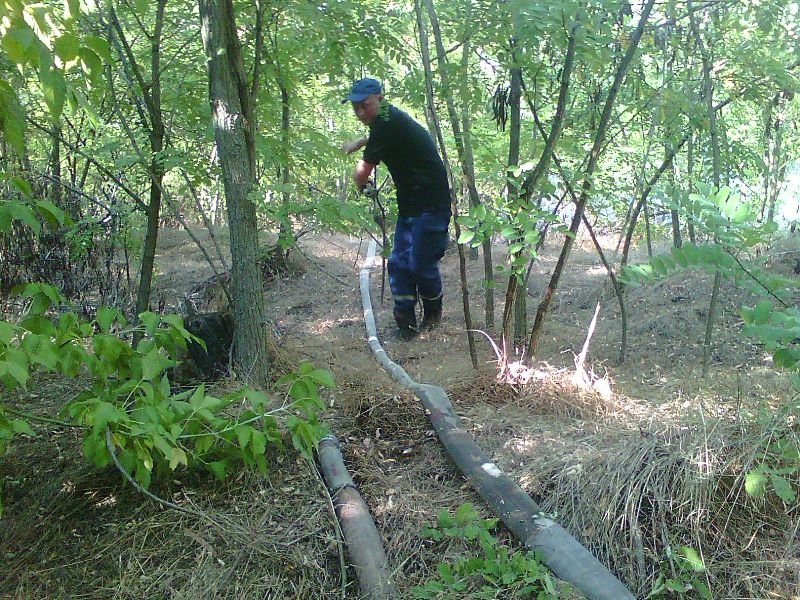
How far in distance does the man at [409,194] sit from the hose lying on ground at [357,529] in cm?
241

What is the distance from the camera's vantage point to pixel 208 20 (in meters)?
3.72

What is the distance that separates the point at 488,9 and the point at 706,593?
329 centimetres

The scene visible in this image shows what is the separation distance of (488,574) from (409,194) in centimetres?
347

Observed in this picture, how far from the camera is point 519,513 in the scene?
2.87 m

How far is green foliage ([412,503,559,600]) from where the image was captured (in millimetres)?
2480

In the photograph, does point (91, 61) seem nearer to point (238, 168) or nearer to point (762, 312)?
point (238, 168)

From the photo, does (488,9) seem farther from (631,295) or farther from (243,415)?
(631,295)

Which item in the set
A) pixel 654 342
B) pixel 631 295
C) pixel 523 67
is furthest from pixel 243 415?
pixel 631 295

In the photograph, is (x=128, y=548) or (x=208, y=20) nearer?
(x=128, y=548)

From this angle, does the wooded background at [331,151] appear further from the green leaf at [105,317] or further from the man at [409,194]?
the man at [409,194]

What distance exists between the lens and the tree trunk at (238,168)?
3.70 m

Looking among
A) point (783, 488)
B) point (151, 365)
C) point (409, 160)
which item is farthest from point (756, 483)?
point (409, 160)

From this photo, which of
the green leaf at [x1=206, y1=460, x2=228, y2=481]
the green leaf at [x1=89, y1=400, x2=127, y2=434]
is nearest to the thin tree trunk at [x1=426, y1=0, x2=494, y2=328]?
the green leaf at [x1=206, y1=460, x2=228, y2=481]

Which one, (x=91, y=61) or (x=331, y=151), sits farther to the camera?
(x=331, y=151)
